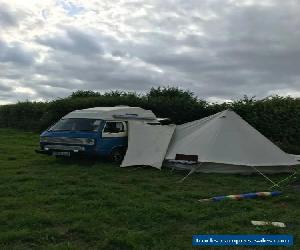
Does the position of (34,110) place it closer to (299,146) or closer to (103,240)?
(299,146)

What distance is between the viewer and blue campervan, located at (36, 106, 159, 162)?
14.4 metres

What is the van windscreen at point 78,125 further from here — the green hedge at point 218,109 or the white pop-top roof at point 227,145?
the green hedge at point 218,109

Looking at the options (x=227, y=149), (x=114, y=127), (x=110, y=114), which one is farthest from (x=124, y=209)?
(x=110, y=114)

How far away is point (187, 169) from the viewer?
13.3 meters

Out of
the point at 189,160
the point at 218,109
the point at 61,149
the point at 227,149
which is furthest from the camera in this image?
the point at 218,109

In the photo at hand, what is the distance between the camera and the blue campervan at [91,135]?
14.4 metres

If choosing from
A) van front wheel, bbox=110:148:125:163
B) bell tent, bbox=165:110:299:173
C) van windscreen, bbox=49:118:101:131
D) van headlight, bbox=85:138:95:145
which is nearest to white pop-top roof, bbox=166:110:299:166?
bell tent, bbox=165:110:299:173

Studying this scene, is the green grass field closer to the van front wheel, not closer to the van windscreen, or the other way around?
the van front wheel

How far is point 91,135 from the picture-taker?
47.4 feet

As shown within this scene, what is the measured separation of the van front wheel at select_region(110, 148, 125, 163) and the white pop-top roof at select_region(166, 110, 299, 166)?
1930mm

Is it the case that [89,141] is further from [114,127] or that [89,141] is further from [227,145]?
[227,145]

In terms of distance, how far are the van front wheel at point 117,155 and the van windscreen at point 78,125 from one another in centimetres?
99

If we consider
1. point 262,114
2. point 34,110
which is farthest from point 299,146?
point 34,110

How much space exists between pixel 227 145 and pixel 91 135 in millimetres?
4292
